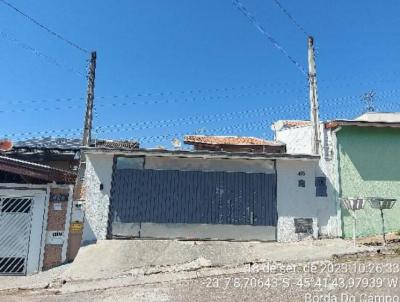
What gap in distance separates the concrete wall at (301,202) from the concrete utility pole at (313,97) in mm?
1280

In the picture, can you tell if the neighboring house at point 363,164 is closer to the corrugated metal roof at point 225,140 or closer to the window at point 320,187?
the window at point 320,187

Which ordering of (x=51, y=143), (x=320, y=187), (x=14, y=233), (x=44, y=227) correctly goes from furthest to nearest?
(x=51, y=143)
(x=320, y=187)
(x=44, y=227)
(x=14, y=233)

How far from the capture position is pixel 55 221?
13.4m

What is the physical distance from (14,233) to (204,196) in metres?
6.60

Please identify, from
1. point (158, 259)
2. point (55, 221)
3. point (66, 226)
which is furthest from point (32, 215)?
point (158, 259)

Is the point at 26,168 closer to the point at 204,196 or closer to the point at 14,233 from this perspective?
the point at 14,233

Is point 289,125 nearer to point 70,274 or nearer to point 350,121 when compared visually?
point 350,121

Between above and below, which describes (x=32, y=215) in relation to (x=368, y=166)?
below

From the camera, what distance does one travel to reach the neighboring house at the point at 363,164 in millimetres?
15055

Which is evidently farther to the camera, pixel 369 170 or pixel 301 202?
pixel 369 170

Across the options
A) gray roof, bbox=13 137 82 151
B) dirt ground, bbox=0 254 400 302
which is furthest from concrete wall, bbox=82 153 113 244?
gray roof, bbox=13 137 82 151

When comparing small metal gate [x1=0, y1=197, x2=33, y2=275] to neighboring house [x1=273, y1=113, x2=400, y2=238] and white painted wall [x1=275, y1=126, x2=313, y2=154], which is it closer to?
neighboring house [x1=273, y1=113, x2=400, y2=238]

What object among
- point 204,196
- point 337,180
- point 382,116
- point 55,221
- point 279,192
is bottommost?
point 55,221

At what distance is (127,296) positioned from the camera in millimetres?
8938
